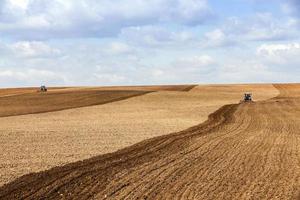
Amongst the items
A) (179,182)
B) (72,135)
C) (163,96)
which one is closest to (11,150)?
(72,135)

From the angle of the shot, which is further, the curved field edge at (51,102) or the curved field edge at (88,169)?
the curved field edge at (51,102)

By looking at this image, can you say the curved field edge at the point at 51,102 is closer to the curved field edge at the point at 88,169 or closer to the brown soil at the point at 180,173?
the curved field edge at the point at 88,169

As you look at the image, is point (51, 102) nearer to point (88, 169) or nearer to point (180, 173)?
point (88, 169)

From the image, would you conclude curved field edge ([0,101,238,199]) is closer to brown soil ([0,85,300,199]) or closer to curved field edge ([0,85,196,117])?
brown soil ([0,85,300,199])

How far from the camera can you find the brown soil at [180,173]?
1591 cm

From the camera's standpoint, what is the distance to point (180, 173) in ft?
62.6

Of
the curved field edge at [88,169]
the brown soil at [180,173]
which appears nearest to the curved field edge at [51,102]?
the curved field edge at [88,169]

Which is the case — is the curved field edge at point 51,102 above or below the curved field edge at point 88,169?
below

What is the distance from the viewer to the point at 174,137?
102 feet

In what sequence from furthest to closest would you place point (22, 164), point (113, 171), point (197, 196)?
point (22, 164) → point (113, 171) → point (197, 196)

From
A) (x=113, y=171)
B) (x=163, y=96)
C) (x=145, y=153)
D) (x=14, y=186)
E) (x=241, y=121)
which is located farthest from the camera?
(x=163, y=96)

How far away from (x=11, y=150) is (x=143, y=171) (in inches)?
345

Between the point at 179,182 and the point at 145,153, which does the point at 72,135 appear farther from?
the point at 179,182

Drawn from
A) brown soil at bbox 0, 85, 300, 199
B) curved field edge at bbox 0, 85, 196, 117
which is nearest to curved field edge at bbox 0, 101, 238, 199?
brown soil at bbox 0, 85, 300, 199
